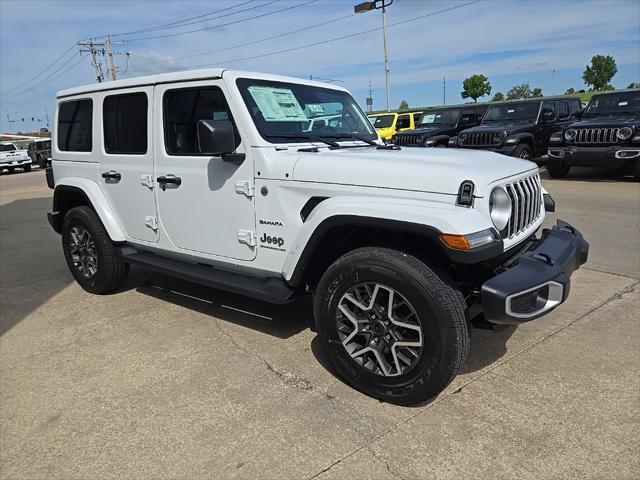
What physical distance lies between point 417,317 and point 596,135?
32.1ft

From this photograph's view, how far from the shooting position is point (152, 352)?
3.61 meters

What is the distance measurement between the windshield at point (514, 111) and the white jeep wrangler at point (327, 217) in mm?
10250

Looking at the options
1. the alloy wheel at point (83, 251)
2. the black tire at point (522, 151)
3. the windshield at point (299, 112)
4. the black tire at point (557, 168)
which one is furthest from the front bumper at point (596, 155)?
the alloy wheel at point (83, 251)

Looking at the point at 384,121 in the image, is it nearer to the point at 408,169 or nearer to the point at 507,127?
the point at 507,127

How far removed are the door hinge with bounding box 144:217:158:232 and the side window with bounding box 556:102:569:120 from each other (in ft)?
43.1

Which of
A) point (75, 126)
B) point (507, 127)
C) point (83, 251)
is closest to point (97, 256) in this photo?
point (83, 251)

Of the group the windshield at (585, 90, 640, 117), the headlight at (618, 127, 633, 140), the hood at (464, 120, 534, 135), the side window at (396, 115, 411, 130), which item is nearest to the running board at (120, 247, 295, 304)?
the headlight at (618, 127, 633, 140)

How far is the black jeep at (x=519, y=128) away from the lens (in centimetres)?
1187

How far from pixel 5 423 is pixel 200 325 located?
148cm

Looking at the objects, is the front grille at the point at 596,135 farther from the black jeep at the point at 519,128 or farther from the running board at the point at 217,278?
the running board at the point at 217,278

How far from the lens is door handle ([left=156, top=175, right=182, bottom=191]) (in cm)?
377

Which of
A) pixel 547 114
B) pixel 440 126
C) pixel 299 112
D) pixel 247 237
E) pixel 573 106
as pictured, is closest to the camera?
pixel 247 237

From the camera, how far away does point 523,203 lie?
304 centimetres

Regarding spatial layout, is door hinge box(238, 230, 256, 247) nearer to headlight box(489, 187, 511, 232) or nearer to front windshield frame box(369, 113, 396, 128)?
headlight box(489, 187, 511, 232)
